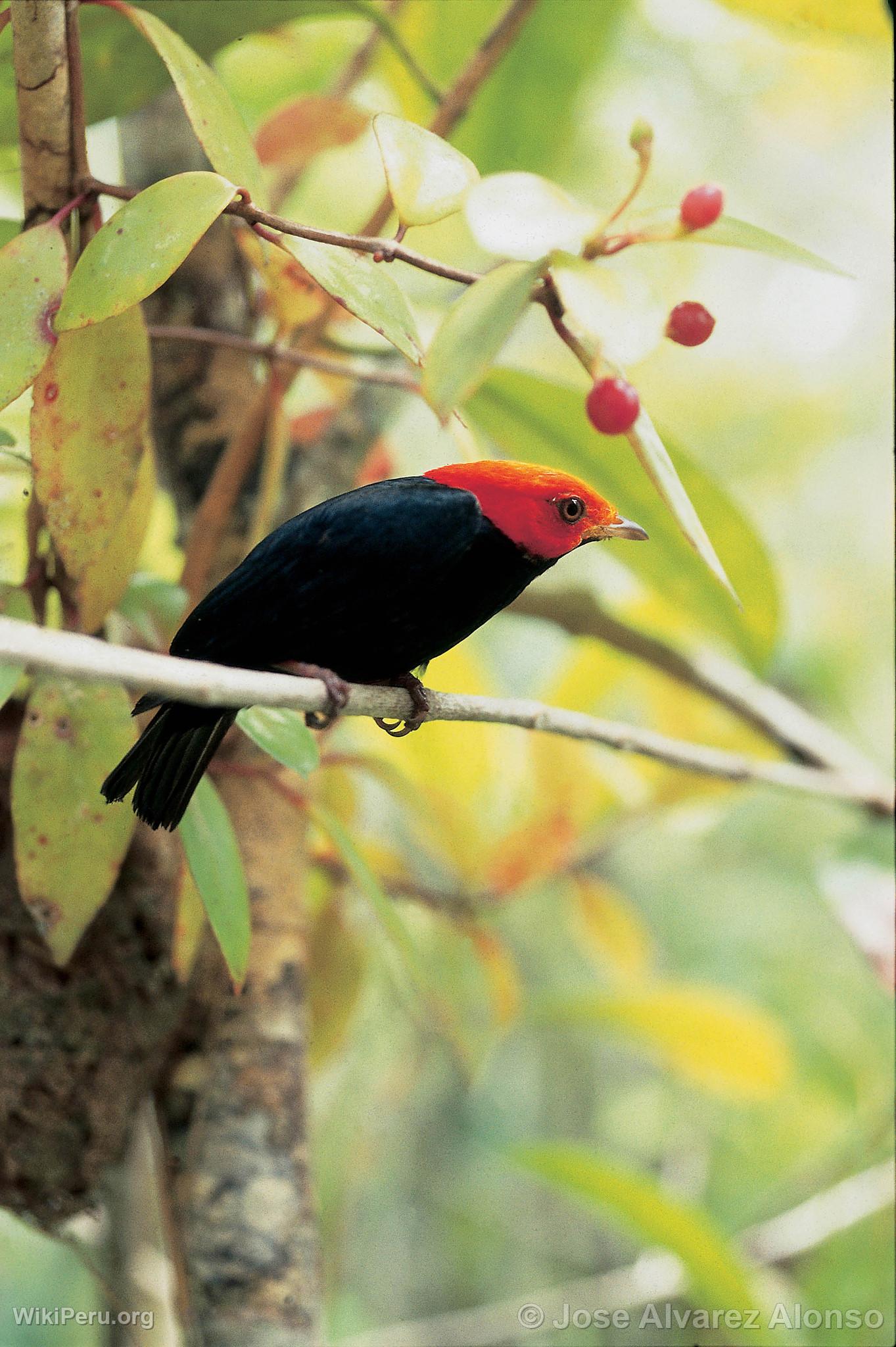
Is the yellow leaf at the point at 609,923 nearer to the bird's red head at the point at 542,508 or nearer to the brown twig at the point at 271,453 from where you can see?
the brown twig at the point at 271,453

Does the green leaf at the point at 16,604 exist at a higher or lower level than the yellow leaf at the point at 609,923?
lower

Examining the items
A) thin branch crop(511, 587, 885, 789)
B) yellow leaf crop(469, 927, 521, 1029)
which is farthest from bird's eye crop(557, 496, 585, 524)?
yellow leaf crop(469, 927, 521, 1029)


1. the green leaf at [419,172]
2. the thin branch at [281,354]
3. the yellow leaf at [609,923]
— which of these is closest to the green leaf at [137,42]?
the thin branch at [281,354]

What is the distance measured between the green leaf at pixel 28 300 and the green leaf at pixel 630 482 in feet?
1.40

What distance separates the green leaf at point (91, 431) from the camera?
578 mm

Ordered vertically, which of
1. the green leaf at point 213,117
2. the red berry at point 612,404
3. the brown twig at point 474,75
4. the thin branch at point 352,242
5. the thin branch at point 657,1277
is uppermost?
the brown twig at point 474,75

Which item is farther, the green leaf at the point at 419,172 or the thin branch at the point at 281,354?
the thin branch at the point at 281,354

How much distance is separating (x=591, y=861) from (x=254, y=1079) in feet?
2.32

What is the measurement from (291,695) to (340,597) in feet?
0.40

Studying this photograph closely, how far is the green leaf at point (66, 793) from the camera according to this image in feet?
2.21

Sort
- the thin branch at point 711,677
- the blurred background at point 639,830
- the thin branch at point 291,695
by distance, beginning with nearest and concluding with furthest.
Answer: the thin branch at point 291,695 < the blurred background at point 639,830 < the thin branch at point 711,677

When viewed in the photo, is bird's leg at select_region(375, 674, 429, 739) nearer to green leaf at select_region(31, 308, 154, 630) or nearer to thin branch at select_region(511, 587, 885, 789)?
green leaf at select_region(31, 308, 154, 630)

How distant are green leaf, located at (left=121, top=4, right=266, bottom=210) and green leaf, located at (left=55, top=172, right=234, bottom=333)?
19mm

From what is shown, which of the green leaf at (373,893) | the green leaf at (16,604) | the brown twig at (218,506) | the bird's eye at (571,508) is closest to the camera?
the bird's eye at (571,508)
